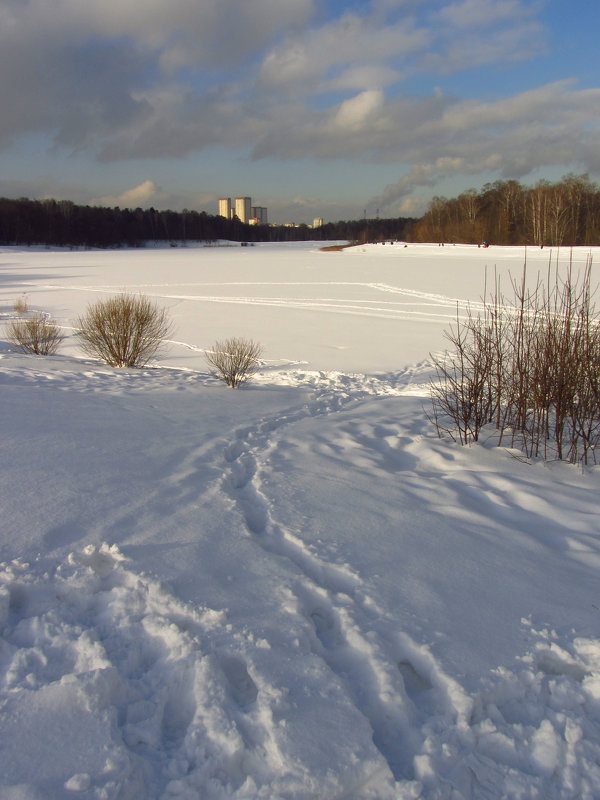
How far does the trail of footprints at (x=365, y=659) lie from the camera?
2.19 metres

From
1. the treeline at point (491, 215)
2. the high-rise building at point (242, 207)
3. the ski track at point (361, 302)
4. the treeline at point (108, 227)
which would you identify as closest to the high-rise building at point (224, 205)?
the high-rise building at point (242, 207)

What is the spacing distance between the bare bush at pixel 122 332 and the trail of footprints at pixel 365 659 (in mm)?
9411

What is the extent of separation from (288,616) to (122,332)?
1045 cm

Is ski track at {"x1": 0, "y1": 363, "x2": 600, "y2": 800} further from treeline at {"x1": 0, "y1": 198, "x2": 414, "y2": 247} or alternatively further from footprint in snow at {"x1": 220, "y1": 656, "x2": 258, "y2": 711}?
treeline at {"x1": 0, "y1": 198, "x2": 414, "y2": 247}

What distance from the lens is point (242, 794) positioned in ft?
6.09

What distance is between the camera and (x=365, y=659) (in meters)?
2.52

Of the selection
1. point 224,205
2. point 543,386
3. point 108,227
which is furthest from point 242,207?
point 543,386

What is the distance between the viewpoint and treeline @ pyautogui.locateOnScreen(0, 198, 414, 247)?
8050 cm

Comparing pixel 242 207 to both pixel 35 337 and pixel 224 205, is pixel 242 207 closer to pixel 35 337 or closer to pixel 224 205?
pixel 224 205

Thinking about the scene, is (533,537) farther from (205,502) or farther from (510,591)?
(205,502)

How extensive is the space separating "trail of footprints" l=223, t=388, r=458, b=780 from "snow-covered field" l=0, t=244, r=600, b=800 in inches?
0.4

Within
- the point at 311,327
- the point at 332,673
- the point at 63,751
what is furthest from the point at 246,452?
the point at 311,327

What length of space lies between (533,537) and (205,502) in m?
2.40

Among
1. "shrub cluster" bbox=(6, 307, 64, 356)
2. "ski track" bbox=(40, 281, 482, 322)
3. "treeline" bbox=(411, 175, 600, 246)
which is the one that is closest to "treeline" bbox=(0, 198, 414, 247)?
"treeline" bbox=(411, 175, 600, 246)
